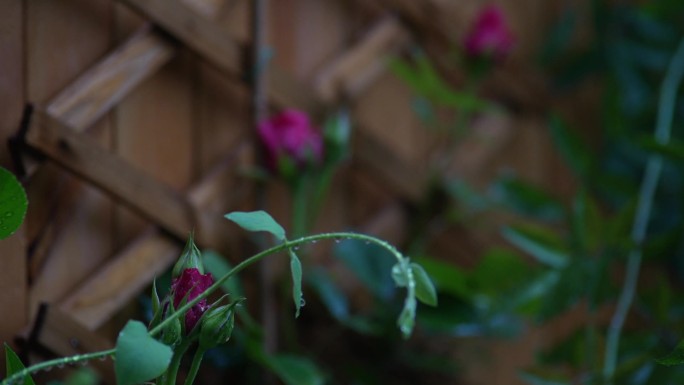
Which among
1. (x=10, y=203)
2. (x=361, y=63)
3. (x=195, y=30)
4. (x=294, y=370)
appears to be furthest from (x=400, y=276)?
(x=361, y=63)

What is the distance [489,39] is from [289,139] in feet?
1.34

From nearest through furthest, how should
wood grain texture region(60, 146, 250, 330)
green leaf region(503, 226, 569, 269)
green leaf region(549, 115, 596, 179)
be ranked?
1. wood grain texture region(60, 146, 250, 330)
2. green leaf region(503, 226, 569, 269)
3. green leaf region(549, 115, 596, 179)

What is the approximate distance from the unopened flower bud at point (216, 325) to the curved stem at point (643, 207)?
600 mm

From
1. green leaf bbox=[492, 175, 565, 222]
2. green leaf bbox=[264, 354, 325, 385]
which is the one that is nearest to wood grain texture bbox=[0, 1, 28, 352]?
green leaf bbox=[264, 354, 325, 385]

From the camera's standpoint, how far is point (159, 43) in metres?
1.00

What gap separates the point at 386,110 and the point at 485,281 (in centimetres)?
35

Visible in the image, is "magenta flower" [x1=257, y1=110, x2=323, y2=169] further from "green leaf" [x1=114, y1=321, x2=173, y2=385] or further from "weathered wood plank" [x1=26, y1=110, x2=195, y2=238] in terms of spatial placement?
"green leaf" [x1=114, y1=321, x2=173, y2=385]

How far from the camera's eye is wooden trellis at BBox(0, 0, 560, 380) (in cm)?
87

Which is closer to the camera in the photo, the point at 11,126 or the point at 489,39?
the point at 11,126

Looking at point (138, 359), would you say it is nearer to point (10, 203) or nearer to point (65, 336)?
Answer: point (10, 203)

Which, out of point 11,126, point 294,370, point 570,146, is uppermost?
point 11,126

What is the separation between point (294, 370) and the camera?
976mm

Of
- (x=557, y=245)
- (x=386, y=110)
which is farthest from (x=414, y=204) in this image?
(x=557, y=245)

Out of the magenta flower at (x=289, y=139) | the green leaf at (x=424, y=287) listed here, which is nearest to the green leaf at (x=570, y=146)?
the magenta flower at (x=289, y=139)
